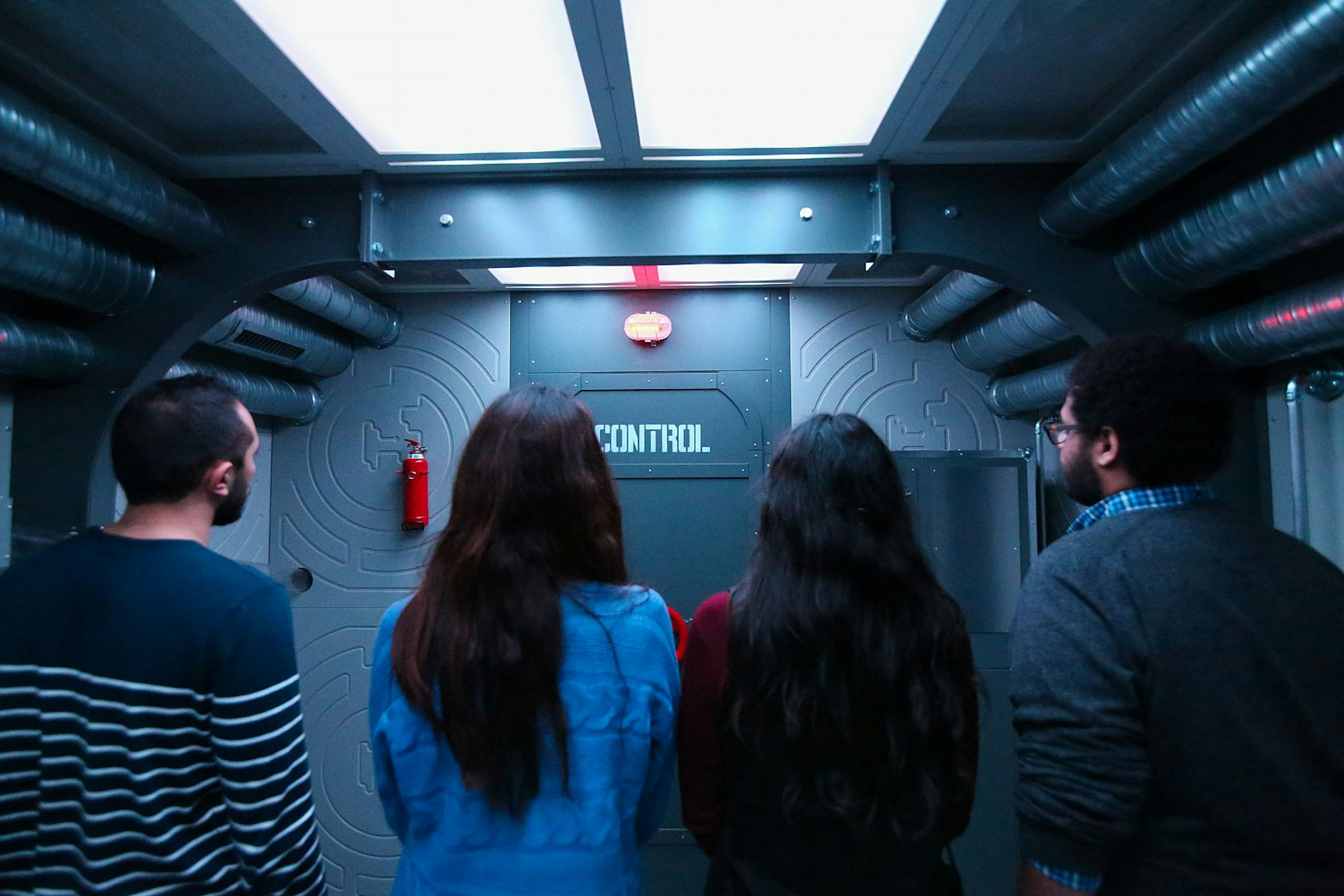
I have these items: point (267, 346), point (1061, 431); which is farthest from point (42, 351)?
point (1061, 431)

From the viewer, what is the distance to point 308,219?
2.52m

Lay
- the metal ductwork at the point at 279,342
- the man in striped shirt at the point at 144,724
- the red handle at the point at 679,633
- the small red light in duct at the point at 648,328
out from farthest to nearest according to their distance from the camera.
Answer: the small red light in duct at the point at 648,328 < the metal ductwork at the point at 279,342 < the red handle at the point at 679,633 < the man in striped shirt at the point at 144,724

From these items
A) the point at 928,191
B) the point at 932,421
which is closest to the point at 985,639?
the point at 932,421

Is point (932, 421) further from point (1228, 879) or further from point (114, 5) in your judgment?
point (114, 5)

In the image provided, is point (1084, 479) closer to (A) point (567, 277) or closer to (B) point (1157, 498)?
(B) point (1157, 498)

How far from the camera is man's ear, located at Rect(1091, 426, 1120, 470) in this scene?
138 cm

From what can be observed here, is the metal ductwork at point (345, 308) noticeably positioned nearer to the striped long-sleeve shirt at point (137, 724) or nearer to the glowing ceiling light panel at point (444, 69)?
the glowing ceiling light panel at point (444, 69)

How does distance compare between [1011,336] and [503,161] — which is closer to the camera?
[503,161]

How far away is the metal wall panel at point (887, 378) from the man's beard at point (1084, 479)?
8.86 feet

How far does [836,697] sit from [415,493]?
3.31 m

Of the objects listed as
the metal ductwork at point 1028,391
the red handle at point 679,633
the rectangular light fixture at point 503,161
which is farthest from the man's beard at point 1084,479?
the metal ductwork at point 1028,391

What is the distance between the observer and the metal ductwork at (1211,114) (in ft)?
4.93

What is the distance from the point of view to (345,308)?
371cm

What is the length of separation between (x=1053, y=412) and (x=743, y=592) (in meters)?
3.18
